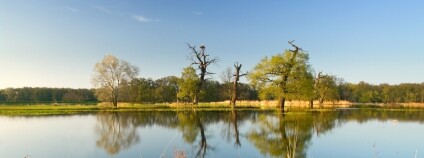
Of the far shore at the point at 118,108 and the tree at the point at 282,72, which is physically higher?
the tree at the point at 282,72

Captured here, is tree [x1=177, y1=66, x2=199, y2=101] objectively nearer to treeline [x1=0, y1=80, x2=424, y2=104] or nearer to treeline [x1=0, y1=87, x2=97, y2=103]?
treeline [x1=0, y1=80, x2=424, y2=104]

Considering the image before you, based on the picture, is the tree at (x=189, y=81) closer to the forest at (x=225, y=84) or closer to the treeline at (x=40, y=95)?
the forest at (x=225, y=84)

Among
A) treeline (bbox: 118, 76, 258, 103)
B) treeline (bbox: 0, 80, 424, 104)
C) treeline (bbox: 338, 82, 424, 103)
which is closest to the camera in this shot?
treeline (bbox: 118, 76, 258, 103)

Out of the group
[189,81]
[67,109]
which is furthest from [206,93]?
[67,109]

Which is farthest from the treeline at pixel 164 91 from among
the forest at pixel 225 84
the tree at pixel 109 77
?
the tree at pixel 109 77

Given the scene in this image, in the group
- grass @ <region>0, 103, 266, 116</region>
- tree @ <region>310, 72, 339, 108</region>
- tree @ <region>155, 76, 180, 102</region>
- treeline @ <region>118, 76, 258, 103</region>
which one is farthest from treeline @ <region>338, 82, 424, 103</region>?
grass @ <region>0, 103, 266, 116</region>

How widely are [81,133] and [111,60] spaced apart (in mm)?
39399

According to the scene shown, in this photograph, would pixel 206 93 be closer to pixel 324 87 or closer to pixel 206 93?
pixel 206 93

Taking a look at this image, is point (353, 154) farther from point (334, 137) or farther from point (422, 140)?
point (422, 140)

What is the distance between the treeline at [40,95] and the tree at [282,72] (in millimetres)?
69398

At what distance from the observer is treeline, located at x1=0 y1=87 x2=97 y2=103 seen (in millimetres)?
105819

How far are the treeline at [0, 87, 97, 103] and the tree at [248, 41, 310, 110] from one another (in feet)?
228

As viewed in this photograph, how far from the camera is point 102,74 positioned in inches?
2208

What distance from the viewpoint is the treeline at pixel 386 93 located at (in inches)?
4099
